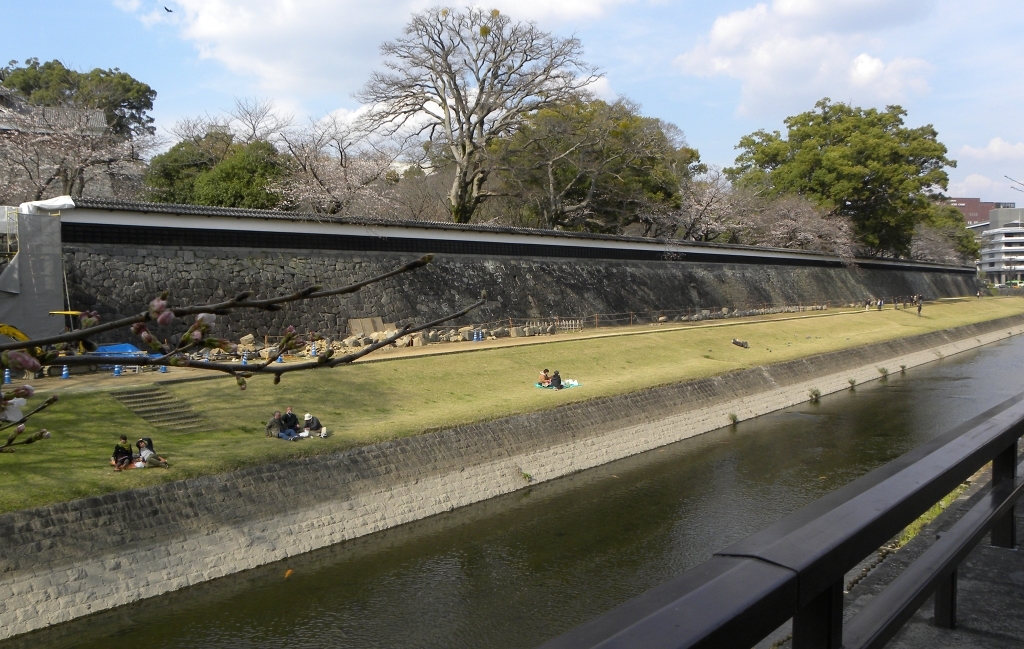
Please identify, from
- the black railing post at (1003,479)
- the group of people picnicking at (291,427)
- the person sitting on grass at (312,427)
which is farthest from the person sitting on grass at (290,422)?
the black railing post at (1003,479)

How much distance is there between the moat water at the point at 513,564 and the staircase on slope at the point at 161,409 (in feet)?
12.6

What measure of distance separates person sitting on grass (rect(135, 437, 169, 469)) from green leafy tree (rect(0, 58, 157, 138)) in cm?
3624

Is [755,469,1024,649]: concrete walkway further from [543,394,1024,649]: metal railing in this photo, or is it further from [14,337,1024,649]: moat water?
[14,337,1024,649]: moat water

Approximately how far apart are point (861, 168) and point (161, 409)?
49.6m

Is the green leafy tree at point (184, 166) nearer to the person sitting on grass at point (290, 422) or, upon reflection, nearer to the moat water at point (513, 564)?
the person sitting on grass at point (290, 422)

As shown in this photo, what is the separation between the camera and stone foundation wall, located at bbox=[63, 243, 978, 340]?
18.4m

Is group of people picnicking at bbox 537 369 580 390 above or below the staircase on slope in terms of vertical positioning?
below

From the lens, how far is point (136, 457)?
11.2 m

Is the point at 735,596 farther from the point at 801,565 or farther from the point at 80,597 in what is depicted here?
the point at 80,597

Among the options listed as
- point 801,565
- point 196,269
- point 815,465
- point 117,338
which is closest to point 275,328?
point 196,269

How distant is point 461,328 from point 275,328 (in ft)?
20.8

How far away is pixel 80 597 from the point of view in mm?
9281

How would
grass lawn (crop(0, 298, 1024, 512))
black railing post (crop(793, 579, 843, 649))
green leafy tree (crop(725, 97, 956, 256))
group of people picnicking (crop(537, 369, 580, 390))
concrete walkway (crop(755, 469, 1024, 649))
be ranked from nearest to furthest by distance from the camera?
black railing post (crop(793, 579, 843, 649)) < concrete walkway (crop(755, 469, 1024, 649)) < grass lawn (crop(0, 298, 1024, 512)) < group of people picnicking (crop(537, 369, 580, 390)) < green leafy tree (crop(725, 97, 956, 256))

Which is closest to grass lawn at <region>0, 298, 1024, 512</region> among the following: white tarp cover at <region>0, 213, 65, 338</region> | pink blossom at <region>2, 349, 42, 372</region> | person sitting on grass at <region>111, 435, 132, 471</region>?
person sitting on grass at <region>111, 435, 132, 471</region>
